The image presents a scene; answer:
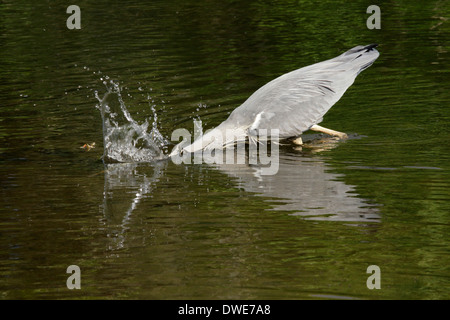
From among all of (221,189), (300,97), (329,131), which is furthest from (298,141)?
(221,189)

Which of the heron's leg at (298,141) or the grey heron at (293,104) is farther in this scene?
the heron's leg at (298,141)

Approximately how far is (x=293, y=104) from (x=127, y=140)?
185 centimetres

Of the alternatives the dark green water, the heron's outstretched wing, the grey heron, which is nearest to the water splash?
the dark green water

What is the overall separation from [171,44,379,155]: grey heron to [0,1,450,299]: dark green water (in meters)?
0.35

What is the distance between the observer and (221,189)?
274 inches

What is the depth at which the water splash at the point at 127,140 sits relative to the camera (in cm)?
823

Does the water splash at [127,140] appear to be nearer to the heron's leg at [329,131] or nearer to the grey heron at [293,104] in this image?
the grey heron at [293,104]

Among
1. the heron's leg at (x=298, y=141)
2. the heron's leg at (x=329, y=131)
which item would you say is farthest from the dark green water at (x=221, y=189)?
the heron's leg at (x=298, y=141)

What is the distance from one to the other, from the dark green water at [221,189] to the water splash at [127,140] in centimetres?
19

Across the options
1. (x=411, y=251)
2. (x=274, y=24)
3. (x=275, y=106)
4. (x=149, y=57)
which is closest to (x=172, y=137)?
(x=275, y=106)

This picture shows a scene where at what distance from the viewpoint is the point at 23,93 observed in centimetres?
1139

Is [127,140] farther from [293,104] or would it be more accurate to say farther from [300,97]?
[300,97]

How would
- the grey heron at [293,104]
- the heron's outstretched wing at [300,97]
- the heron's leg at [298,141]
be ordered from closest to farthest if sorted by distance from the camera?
the grey heron at [293,104] → the heron's outstretched wing at [300,97] → the heron's leg at [298,141]

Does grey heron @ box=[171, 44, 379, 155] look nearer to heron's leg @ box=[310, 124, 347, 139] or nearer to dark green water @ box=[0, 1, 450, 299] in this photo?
heron's leg @ box=[310, 124, 347, 139]
